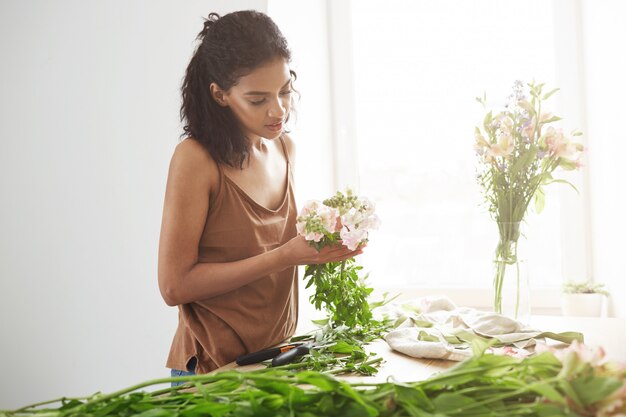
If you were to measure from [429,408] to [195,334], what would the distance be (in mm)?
861

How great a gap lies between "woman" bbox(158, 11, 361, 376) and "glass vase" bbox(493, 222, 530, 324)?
1.50 ft

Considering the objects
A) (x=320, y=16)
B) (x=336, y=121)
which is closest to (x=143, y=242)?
(x=336, y=121)

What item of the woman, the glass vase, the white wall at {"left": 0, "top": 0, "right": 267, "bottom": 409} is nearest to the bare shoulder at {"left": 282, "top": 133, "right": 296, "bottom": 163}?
the woman

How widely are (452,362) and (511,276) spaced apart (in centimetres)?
33

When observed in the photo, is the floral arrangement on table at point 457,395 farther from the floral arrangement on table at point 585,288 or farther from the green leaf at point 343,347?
the floral arrangement on table at point 585,288

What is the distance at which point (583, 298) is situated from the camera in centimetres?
219

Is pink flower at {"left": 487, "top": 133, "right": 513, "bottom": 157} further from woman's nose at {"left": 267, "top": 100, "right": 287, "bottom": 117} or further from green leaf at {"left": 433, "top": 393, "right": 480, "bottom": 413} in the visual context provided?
green leaf at {"left": 433, "top": 393, "right": 480, "bottom": 413}

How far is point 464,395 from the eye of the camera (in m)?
0.64

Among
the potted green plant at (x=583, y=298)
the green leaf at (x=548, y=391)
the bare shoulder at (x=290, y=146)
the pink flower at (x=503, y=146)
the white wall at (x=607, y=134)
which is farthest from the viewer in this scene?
the potted green plant at (x=583, y=298)

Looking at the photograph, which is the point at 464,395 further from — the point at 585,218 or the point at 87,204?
the point at 87,204

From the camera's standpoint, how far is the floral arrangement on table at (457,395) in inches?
22.7

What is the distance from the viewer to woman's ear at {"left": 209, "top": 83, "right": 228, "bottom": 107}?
1.44 meters

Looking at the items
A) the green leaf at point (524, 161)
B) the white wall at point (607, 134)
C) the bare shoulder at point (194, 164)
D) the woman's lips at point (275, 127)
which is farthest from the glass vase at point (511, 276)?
the white wall at point (607, 134)

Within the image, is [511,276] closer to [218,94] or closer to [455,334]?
[455,334]
